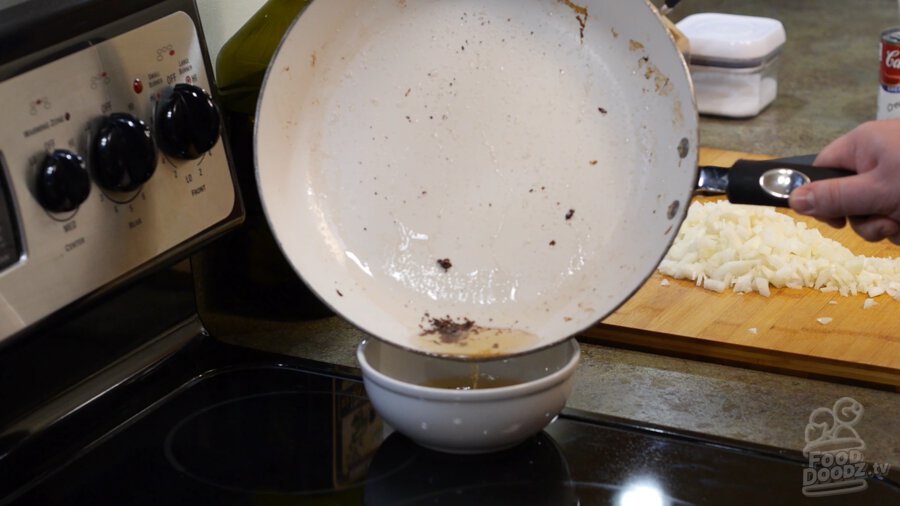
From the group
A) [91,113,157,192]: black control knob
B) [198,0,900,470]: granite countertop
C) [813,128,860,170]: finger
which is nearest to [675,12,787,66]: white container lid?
[198,0,900,470]: granite countertop

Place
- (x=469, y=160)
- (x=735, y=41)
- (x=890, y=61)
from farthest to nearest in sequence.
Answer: (x=735, y=41) < (x=890, y=61) < (x=469, y=160)

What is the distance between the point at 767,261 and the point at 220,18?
0.53 m

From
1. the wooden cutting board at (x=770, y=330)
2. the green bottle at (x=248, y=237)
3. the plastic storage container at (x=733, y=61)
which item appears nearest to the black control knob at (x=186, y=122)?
the green bottle at (x=248, y=237)

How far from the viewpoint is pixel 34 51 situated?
0.62m

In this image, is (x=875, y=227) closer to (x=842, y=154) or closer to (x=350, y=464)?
(x=842, y=154)

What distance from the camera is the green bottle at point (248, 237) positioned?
0.86m

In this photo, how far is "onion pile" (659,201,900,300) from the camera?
3.15 feet

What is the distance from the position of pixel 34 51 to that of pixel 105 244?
13cm

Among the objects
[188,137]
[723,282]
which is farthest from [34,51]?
[723,282]

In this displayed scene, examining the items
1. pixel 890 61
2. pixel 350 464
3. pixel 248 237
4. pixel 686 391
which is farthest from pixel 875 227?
pixel 890 61

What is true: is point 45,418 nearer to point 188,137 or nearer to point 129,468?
point 129,468

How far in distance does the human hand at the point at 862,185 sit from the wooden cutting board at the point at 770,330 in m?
0.18

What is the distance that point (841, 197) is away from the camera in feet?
2.12

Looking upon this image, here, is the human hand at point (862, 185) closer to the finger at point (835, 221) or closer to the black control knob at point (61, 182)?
the finger at point (835, 221)
